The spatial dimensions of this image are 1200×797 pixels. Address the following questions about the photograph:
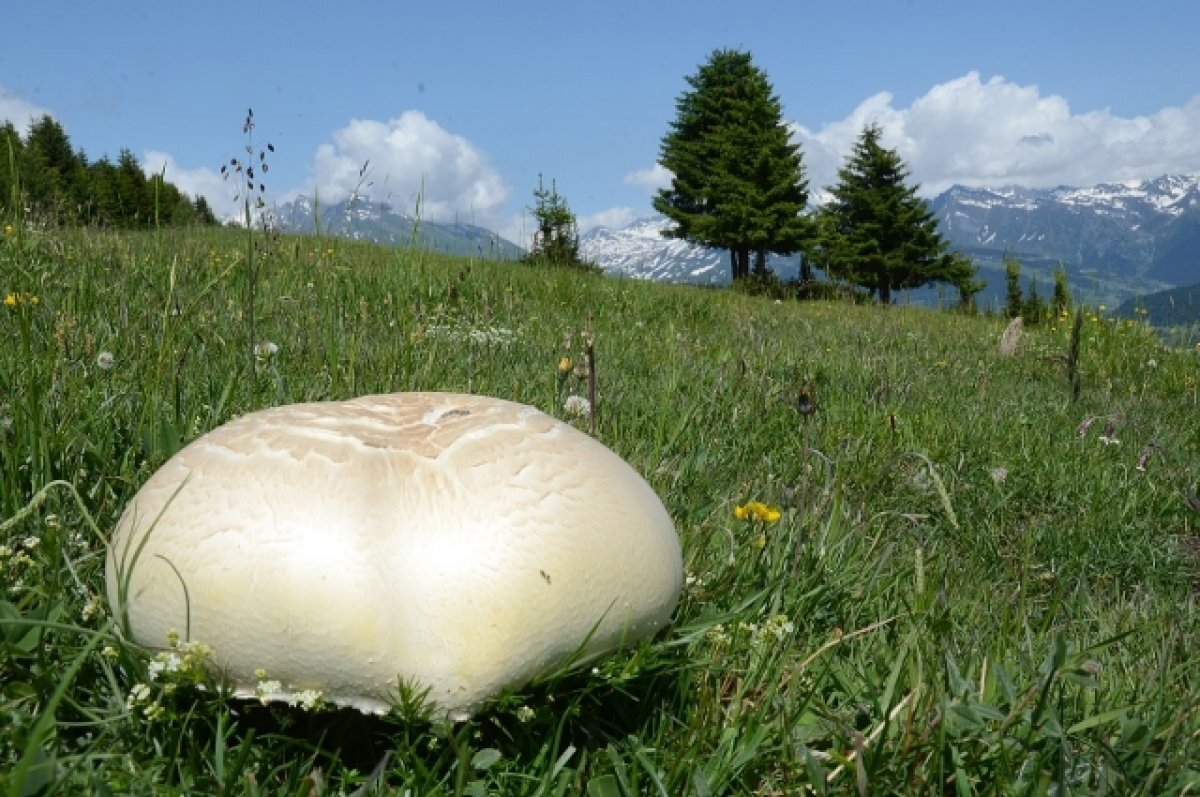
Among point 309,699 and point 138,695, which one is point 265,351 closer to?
point 138,695

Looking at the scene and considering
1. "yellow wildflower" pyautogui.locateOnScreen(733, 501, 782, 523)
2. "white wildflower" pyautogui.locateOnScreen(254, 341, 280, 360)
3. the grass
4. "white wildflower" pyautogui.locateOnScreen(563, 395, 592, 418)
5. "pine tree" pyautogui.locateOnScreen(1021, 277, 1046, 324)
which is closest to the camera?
the grass

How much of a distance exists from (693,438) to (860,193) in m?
56.4

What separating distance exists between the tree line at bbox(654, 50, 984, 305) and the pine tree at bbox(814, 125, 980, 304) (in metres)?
0.06

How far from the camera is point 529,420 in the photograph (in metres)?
1.81

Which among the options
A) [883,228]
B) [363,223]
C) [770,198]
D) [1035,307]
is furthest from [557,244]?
[883,228]

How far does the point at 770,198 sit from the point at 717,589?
46.1 m

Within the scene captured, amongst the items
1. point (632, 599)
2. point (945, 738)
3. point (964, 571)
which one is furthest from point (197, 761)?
point (964, 571)

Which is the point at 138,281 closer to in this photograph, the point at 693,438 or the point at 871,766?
the point at 693,438

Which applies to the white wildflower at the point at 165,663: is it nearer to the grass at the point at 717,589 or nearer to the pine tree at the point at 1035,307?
the grass at the point at 717,589

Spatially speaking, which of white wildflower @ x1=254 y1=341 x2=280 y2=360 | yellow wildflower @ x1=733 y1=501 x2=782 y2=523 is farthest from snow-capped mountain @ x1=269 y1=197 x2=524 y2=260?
yellow wildflower @ x1=733 y1=501 x2=782 y2=523

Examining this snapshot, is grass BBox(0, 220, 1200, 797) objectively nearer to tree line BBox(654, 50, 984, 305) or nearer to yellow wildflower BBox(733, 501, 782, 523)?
A: yellow wildflower BBox(733, 501, 782, 523)

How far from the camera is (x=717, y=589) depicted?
7.09 ft

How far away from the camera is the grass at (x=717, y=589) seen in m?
1.57

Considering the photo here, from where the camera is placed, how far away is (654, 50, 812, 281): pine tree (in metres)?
45.6
